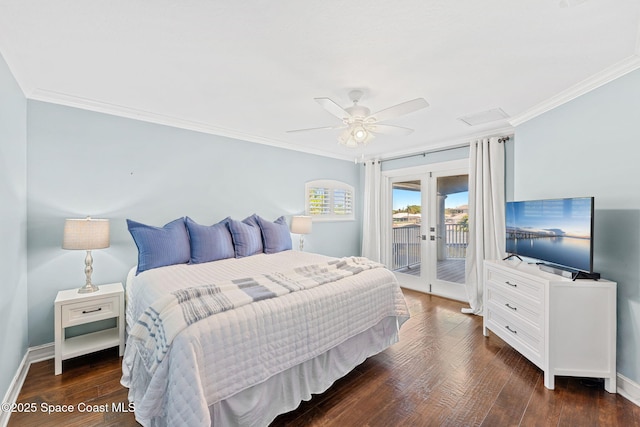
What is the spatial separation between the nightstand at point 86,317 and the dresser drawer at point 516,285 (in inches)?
146

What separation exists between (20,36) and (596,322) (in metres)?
4.56

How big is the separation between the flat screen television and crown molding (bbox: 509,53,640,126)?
0.98 metres

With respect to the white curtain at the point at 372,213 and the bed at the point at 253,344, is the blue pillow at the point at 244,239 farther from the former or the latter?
the white curtain at the point at 372,213

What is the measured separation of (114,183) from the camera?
9.34ft

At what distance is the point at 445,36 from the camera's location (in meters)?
1.67

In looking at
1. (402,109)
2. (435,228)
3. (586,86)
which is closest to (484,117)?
(586,86)

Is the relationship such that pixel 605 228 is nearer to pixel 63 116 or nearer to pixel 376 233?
pixel 376 233

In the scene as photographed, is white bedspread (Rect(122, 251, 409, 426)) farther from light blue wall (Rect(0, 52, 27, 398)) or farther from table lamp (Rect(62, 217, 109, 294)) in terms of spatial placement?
light blue wall (Rect(0, 52, 27, 398))

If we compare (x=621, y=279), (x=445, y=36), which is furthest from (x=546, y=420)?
(x=445, y=36)

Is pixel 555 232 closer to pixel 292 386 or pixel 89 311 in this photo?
pixel 292 386

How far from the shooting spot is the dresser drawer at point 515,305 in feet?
7.41

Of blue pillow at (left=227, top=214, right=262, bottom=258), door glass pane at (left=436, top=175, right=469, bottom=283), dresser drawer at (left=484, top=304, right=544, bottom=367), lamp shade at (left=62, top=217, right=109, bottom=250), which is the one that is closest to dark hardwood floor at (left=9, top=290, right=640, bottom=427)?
dresser drawer at (left=484, top=304, right=544, bottom=367)

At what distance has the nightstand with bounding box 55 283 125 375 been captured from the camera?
2249 millimetres

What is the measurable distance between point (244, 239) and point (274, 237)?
43 cm
